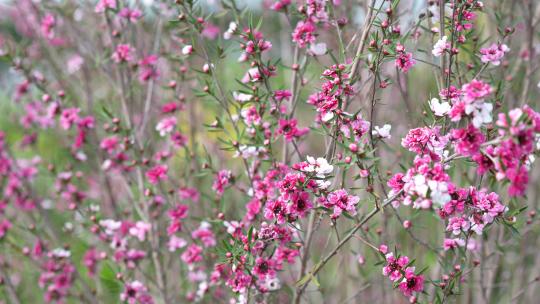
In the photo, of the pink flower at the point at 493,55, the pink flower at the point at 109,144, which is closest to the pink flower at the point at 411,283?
the pink flower at the point at 493,55

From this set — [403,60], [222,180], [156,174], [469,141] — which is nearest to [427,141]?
[469,141]

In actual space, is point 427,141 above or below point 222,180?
below

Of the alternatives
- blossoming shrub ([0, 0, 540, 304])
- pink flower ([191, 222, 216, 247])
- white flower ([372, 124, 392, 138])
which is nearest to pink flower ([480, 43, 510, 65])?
blossoming shrub ([0, 0, 540, 304])

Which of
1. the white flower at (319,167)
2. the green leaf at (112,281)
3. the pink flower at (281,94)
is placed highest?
the pink flower at (281,94)

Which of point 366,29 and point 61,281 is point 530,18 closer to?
point 366,29

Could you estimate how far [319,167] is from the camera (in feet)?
6.31

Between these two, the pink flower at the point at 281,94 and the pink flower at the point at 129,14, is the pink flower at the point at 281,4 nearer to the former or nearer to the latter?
the pink flower at the point at 281,94

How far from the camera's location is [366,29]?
222cm

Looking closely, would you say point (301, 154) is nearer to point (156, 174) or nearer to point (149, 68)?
point (156, 174)

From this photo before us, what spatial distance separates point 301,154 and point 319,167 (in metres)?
1.32

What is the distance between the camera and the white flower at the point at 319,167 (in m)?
1.91

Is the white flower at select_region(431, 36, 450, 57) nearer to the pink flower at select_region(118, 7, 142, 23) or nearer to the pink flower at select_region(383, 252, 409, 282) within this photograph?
the pink flower at select_region(383, 252, 409, 282)

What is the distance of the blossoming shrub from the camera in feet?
6.31

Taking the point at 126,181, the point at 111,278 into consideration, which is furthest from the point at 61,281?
the point at 126,181
